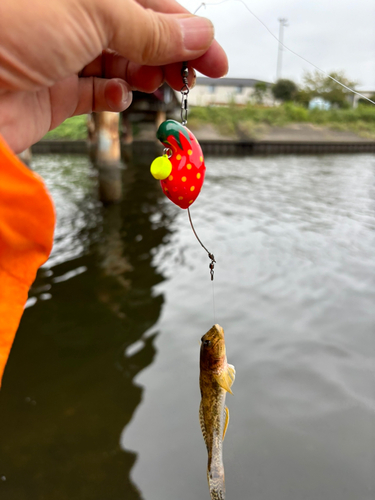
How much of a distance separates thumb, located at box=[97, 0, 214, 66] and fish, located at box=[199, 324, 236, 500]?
1352mm

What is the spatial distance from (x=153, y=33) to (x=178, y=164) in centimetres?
69

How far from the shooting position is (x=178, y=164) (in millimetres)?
2207

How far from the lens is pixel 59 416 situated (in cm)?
391

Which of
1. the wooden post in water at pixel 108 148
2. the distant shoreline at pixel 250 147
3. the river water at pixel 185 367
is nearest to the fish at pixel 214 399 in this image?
the river water at pixel 185 367

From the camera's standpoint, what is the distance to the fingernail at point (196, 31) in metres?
1.77

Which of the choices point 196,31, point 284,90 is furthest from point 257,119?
point 196,31

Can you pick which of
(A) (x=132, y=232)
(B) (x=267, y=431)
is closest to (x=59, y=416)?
(B) (x=267, y=431)

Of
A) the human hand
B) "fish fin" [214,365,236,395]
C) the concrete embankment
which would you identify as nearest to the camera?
the human hand

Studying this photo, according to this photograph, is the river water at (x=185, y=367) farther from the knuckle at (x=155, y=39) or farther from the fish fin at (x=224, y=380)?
the knuckle at (x=155, y=39)

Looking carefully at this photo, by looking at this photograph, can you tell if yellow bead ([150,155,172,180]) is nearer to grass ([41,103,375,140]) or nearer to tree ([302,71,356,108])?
grass ([41,103,375,140])

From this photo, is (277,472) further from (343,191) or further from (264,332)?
(343,191)

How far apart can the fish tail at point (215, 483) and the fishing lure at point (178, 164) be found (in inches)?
40.5

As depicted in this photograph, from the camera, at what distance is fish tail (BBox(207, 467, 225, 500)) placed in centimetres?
207

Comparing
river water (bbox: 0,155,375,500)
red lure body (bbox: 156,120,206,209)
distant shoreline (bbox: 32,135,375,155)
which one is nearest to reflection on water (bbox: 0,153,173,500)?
river water (bbox: 0,155,375,500)
